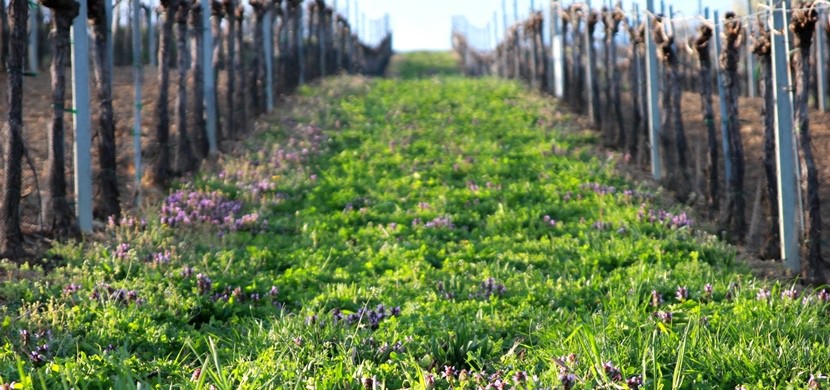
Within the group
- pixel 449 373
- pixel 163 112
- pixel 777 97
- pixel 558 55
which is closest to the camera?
pixel 449 373

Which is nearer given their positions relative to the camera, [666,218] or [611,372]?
[611,372]

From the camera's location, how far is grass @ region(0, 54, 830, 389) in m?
5.12

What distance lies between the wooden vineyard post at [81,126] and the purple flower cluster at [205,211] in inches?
32.7

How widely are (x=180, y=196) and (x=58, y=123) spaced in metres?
2.27

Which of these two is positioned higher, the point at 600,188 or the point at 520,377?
the point at 600,188

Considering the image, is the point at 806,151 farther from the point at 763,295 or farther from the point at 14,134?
the point at 14,134

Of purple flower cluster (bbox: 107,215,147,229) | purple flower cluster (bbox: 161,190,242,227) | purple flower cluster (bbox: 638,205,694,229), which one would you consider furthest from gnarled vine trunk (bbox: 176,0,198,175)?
purple flower cluster (bbox: 638,205,694,229)

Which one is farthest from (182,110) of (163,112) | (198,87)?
(198,87)

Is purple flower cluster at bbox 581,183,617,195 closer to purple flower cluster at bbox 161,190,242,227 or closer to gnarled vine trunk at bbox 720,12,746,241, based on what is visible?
gnarled vine trunk at bbox 720,12,746,241

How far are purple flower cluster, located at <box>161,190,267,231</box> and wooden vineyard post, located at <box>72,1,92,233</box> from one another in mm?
832

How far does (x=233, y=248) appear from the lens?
9.21 metres

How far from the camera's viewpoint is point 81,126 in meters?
9.60

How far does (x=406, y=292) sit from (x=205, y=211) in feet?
13.1

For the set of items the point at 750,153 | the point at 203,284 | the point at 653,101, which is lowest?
the point at 203,284
